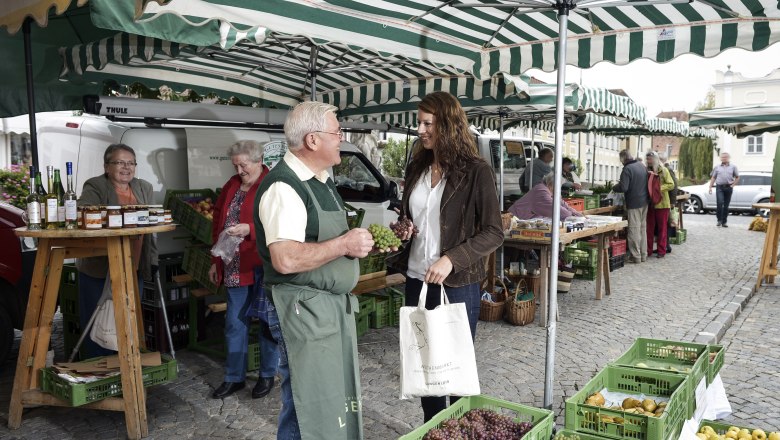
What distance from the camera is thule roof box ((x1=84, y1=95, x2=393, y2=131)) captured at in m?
5.93

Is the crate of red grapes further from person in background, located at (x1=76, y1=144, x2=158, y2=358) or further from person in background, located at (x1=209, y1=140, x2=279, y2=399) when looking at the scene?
person in background, located at (x1=76, y1=144, x2=158, y2=358)

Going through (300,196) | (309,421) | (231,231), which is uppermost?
(300,196)

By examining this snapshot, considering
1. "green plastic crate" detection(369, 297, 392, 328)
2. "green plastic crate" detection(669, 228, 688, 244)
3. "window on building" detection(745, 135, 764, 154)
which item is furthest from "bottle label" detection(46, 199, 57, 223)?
"window on building" detection(745, 135, 764, 154)

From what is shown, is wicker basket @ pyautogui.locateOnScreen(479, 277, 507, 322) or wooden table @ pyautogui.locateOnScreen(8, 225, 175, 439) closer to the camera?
wooden table @ pyautogui.locateOnScreen(8, 225, 175, 439)

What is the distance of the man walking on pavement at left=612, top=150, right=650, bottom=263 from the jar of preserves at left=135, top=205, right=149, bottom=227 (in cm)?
911

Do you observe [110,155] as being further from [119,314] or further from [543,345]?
[543,345]

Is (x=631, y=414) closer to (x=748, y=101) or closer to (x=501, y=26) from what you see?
(x=501, y=26)

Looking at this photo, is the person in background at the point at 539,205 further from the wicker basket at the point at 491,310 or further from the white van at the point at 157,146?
the white van at the point at 157,146

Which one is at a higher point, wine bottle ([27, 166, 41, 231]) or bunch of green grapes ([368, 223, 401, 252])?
wine bottle ([27, 166, 41, 231])

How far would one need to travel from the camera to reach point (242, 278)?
4590 millimetres

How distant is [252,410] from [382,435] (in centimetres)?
104

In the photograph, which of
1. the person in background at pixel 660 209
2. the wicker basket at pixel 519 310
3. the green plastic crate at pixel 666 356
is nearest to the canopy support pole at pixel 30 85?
the green plastic crate at pixel 666 356

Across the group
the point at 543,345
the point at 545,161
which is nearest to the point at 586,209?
the point at 545,161

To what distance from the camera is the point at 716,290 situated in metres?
8.58
